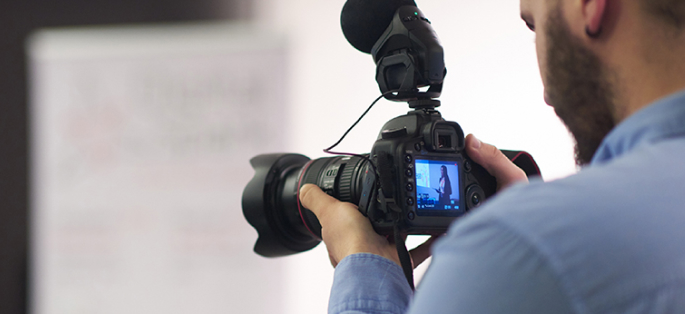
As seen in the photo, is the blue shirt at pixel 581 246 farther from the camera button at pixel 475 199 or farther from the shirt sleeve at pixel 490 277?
the camera button at pixel 475 199

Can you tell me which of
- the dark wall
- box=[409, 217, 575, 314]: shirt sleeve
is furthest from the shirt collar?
the dark wall

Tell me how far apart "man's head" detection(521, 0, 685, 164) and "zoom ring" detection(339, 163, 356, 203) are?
0.35 meters

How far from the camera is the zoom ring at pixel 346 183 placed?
0.75 meters

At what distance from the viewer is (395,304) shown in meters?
0.56

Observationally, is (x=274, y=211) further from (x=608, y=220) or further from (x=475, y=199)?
(x=608, y=220)

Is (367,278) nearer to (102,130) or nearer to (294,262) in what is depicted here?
(294,262)

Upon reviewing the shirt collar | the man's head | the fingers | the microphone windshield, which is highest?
the microphone windshield

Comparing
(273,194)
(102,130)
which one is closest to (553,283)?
(273,194)

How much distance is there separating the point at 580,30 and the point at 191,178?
5.44ft

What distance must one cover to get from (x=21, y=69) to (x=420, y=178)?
→ 2.19 m

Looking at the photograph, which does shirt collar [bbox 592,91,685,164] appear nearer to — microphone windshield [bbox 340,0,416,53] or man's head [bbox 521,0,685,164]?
man's head [bbox 521,0,685,164]

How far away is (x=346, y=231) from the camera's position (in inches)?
27.2

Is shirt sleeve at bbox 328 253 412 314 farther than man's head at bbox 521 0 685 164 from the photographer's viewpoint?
Yes

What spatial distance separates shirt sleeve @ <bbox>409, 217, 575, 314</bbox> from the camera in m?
0.26
